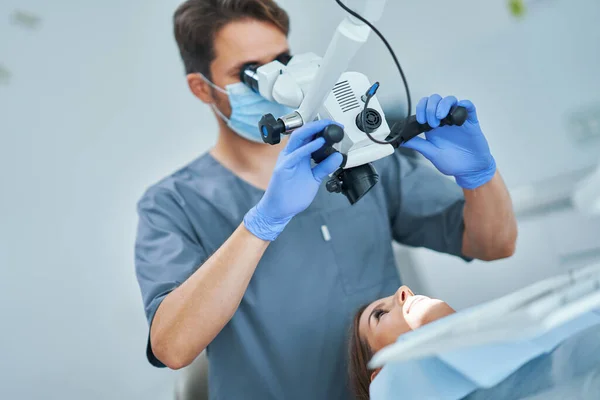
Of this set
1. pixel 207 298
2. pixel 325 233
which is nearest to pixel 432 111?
pixel 325 233

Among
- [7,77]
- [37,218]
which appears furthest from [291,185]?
[7,77]

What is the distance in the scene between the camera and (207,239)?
1.66 m

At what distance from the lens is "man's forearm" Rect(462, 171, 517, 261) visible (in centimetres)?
159

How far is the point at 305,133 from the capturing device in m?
1.26

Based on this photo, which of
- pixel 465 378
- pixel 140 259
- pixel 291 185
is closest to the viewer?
pixel 465 378

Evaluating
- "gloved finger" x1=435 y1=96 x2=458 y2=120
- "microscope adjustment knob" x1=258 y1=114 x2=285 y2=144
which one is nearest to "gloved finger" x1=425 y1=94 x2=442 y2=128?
"gloved finger" x1=435 y1=96 x2=458 y2=120

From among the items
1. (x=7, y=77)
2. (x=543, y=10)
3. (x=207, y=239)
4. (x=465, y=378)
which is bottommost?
(x=465, y=378)

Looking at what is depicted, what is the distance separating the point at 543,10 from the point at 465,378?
4.95 feet

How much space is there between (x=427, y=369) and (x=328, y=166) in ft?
1.50

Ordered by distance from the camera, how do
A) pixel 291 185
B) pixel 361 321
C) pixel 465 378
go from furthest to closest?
1. pixel 361 321
2. pixel 291 185
3. pixel 465 378

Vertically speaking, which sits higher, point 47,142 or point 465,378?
point 47,142

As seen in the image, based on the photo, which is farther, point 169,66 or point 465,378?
point 169,66

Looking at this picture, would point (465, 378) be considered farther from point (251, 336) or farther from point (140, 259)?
point (140, 259)

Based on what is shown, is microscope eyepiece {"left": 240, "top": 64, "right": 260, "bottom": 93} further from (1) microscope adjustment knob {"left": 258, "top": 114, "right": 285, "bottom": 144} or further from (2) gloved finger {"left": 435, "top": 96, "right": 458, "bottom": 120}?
(2) gloved finger {"left": 435, "top": 96, "right": 458, "bottom": 120}
